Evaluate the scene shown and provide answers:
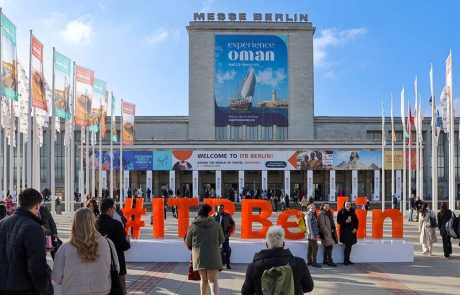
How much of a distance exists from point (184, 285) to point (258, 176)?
157ft

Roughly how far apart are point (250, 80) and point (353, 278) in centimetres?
5624

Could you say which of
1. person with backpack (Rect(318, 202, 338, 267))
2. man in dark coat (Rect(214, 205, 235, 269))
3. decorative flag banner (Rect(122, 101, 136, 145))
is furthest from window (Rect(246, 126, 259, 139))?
man in dark coat (Rect(214, 205, 235, 269))

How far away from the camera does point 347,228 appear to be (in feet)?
47.5

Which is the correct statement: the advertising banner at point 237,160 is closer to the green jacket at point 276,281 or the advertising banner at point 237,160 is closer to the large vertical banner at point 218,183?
the large vertical banner at point 218,183

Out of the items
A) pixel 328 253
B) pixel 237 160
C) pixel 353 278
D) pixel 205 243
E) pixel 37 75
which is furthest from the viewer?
pixel 237 160

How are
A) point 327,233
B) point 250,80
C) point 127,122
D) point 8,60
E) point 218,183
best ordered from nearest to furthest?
point 327,233
point 8,60
point 127,122
point 218,183
point 250,80

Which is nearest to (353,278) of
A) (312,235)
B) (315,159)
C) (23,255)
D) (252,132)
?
(312,235)

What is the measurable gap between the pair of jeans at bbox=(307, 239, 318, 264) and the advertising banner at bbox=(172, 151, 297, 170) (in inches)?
1521

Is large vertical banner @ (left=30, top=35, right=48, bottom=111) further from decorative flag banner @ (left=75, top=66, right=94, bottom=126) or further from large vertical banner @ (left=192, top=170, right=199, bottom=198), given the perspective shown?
large vertical banner @ (left=192, top=170, right=199, bottom=198)

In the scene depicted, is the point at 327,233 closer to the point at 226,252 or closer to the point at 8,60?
the point at 226,252

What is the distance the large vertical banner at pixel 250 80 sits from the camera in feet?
219

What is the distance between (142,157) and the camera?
52.8 metres

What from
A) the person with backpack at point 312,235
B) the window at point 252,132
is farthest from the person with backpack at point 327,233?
the window at point 252,132

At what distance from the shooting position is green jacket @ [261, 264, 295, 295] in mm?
4762
